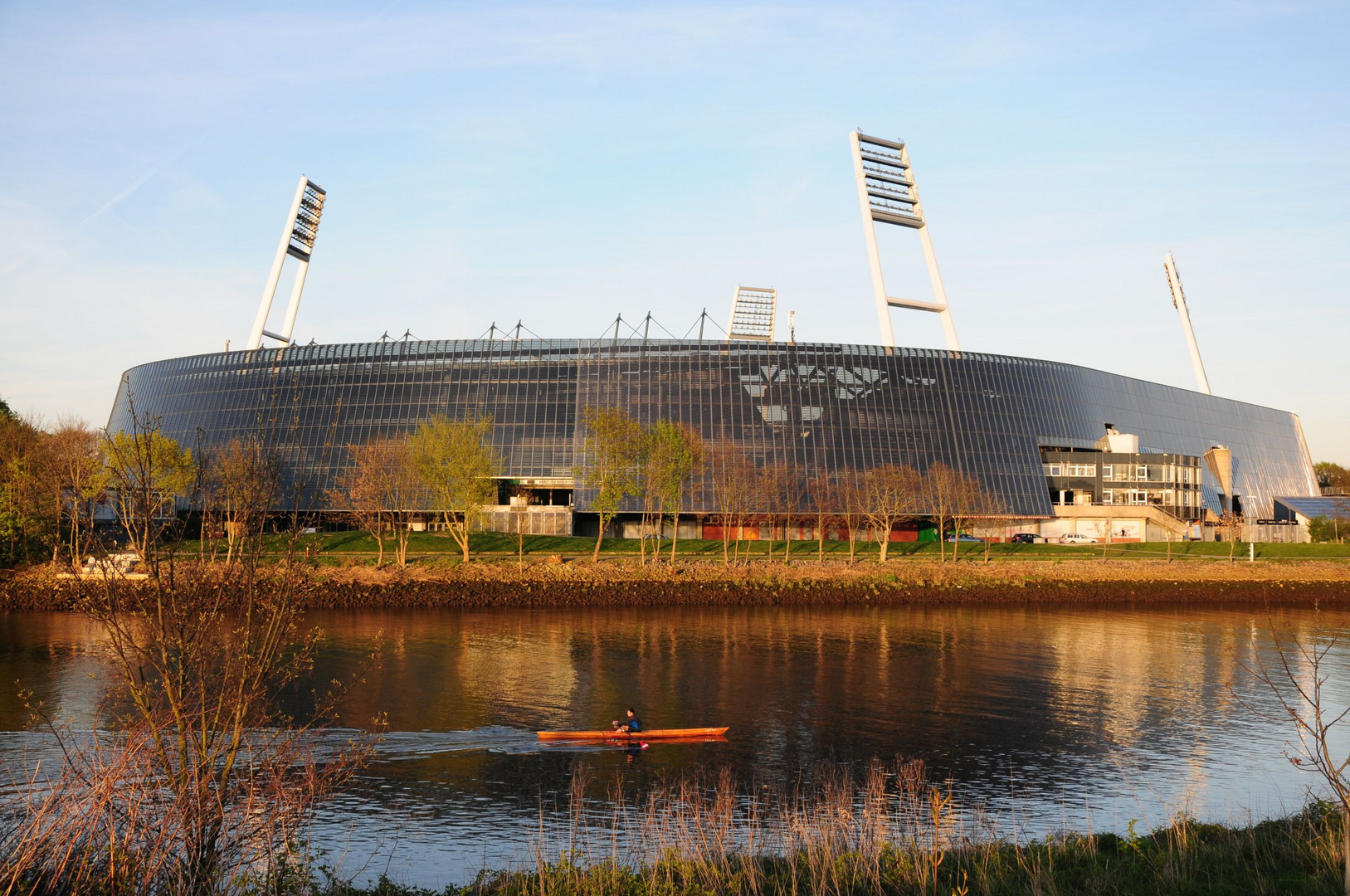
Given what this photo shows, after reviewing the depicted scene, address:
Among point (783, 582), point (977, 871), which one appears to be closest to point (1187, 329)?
point (783, 582)

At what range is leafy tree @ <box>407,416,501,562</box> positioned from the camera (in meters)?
85.8

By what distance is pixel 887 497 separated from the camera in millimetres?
92625

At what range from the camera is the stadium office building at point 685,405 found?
11481 centimetres

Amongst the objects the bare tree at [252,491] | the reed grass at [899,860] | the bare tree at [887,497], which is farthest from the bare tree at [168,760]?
the bare tree at [887,497]

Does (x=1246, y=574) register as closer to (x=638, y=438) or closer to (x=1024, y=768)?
(x=638, y=438)

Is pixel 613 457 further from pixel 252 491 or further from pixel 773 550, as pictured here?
pixel 252 491

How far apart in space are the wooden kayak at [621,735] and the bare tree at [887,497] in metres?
57.0

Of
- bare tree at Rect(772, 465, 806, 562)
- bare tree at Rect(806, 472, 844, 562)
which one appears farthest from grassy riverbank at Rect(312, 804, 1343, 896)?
bare tree at Rect(806, 472, 844, 562)

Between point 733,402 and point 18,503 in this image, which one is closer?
point 18,503

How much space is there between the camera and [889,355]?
122062 millimetres

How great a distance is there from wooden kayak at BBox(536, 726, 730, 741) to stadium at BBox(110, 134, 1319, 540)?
239 feet

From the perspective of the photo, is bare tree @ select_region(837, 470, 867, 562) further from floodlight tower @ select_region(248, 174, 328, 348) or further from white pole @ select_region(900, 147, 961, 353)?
floodlight tower @ select_region(248, 174, 328, 348)

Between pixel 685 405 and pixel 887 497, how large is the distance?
3184 centimetres

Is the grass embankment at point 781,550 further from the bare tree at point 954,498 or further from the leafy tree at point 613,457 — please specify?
the leafy tree at point 613,457
